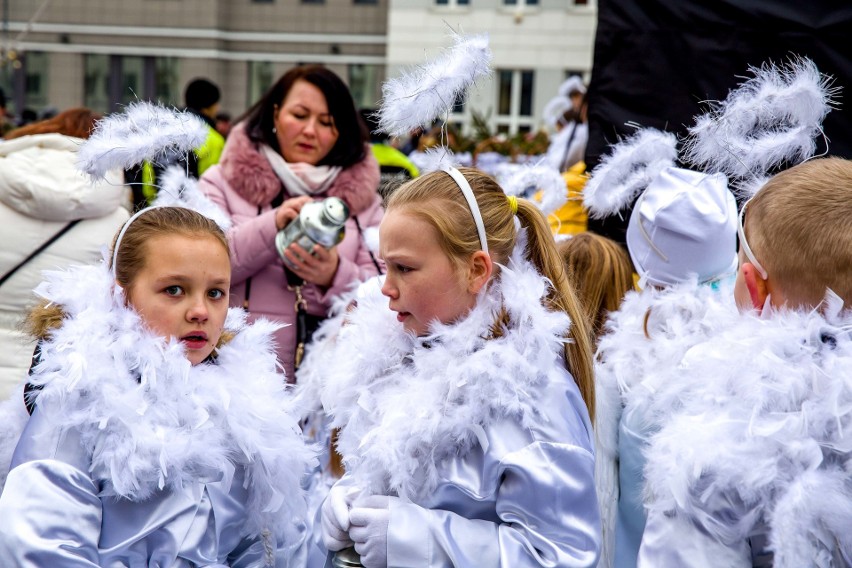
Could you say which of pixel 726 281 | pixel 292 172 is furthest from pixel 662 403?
pixel 292 172

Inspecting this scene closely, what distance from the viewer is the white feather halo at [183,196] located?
2.54 m

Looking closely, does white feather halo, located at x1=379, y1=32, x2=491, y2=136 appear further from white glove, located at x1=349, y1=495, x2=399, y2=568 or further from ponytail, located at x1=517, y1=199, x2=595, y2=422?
white glove, located at x1=349, y1=495, x2=399, y2=568

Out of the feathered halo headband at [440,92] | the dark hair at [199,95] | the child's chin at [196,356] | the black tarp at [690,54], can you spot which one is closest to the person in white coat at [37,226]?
the child's chin at [196,356]

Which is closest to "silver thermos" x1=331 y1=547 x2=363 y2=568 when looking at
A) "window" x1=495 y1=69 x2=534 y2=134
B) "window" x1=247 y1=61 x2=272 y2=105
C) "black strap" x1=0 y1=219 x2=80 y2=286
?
"black strap" x1=0 y1=219 x2=80 y2=286

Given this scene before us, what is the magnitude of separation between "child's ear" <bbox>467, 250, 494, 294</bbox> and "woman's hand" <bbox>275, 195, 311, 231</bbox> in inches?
54.5

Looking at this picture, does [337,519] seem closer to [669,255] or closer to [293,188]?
[669,255]

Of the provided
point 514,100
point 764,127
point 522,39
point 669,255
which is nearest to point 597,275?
point 669,255

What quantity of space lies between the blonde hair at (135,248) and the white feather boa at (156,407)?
34 millimetres

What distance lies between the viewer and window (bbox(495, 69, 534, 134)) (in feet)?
82.1

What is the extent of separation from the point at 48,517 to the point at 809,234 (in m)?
1.61

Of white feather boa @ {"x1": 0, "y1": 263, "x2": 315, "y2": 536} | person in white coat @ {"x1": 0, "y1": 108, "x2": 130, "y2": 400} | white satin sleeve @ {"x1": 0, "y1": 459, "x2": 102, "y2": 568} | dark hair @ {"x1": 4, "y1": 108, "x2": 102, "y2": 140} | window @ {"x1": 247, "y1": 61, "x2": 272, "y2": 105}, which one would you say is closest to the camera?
white satin sleeve @ {"x1": 0, "y1": 459, "x2": 102, "y2": 568}

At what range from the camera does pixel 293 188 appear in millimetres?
3701

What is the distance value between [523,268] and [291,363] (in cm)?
147

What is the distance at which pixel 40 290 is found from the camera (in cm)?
232
